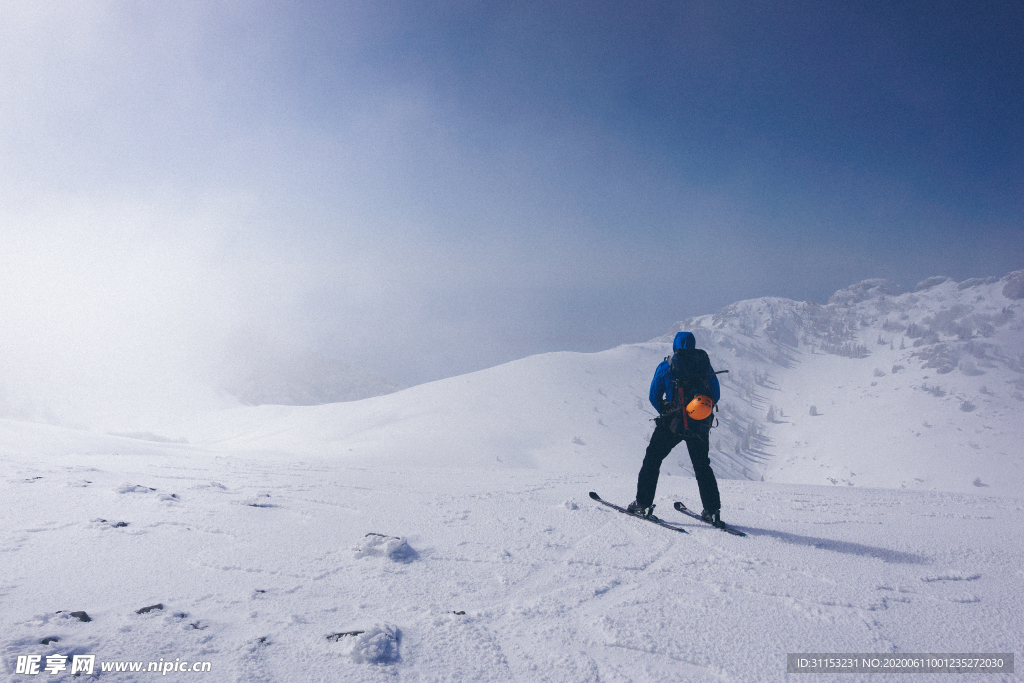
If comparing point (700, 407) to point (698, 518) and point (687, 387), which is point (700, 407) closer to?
point (687, 387)

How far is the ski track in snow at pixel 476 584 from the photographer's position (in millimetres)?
3156

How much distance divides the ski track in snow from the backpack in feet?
4.75

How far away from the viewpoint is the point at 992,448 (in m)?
64.2

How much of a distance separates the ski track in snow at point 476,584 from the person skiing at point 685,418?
466mm

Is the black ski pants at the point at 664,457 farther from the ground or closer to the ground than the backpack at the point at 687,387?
closer to the ground

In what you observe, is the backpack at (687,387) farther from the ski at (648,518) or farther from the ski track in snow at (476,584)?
the ski track in snow at (476,584)

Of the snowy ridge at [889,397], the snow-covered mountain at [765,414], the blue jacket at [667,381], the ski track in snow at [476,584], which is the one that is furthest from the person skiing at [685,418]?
the snowy ridge at [889,397]

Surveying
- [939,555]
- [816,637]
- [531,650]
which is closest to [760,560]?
[816,637]

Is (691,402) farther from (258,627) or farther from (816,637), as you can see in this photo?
(258,627)

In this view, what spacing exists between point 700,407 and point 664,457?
915mm

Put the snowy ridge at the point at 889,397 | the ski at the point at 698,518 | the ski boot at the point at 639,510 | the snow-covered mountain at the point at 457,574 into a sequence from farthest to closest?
the snowy ridge at the point at 889,397 < the ski boot at the point at 639,510 < the ski at the point at 698,518 < the snow-covered mountain at the point at 457,574

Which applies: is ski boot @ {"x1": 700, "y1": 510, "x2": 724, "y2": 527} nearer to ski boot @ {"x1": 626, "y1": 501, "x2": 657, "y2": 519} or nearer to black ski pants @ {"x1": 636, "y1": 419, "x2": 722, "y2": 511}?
black ski pants @ {"x1": 636, "y1": 419, "x2": 722, "y2": 511}

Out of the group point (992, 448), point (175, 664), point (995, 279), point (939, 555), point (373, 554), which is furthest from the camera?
point (995, 279)

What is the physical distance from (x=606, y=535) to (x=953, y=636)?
131 inches
